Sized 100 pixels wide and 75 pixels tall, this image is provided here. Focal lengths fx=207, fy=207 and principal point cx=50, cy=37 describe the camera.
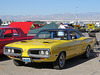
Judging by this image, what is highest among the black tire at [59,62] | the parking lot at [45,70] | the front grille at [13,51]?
the front grille at [13,51]

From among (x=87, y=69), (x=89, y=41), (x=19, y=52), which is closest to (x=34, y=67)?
(x=19, y=52)

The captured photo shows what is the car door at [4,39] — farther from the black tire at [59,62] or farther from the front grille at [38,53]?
the black tire at [59,62]

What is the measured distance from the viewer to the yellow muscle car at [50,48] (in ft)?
20.1

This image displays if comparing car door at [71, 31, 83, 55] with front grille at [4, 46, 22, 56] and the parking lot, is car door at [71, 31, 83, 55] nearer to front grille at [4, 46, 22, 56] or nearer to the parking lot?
the parking lot

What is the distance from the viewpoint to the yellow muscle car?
20.1 feet

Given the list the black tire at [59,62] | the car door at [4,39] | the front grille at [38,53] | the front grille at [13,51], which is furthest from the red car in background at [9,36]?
the black tire at [59,62]

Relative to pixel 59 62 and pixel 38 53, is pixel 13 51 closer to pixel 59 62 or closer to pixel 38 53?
pixel 38 53

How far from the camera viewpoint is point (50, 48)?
6070 mm

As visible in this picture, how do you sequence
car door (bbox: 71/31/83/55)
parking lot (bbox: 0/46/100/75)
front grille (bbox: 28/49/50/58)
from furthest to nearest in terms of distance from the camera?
1. car door (bbox: 71/31/83/55)
2. parking lot (bbox: 0/46/100/75)
3. front grille (bbox: 28/49/50/58)

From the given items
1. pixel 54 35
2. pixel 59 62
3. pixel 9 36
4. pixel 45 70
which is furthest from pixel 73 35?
pixel 9 36

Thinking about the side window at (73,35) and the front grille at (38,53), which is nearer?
the front grille at (38,53)

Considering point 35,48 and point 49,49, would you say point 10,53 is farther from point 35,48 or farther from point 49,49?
point 49,49

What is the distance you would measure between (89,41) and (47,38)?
7.53 ft

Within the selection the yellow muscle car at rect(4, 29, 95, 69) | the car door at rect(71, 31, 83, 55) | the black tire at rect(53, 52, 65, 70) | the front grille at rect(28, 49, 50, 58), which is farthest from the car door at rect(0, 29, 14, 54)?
the black tire at rect(53, 52, 65, 70)
